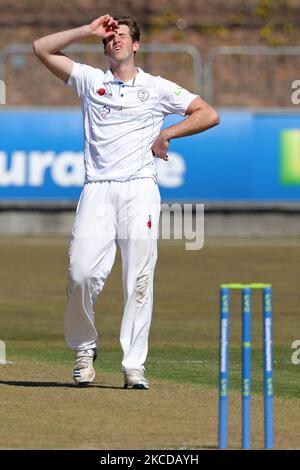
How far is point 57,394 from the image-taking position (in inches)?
352

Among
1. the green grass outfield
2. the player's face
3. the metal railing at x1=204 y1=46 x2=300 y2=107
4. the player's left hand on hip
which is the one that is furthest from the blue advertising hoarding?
the player's left hand on hip

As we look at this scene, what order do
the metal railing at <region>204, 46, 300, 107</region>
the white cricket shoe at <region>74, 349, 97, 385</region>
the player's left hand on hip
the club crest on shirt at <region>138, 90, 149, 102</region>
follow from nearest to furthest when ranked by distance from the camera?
the player's left hand on hip, the club crest on shirt at <region>138, 90, 149, 102</region>, the white cricket shoe at <region>74, 349, 97, 385</region>, the metal railing at <region>204, 46, 300, 107</region>

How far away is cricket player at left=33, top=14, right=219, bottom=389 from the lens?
9039 millimetres

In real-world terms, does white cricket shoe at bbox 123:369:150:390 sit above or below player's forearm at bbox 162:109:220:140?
below

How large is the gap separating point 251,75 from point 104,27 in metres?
16.0

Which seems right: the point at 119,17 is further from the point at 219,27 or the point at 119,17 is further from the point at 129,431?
the point at 219,27

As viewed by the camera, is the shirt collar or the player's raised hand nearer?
the player's raised hand

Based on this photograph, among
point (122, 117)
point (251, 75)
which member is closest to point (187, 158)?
point (251, 75)

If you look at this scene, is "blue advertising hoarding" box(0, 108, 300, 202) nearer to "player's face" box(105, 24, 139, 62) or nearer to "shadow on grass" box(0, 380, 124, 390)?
"shadow on grass" box(0, 380, 124, 390)

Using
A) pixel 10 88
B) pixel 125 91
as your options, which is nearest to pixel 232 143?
pixel 10 88

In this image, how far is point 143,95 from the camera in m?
9.15

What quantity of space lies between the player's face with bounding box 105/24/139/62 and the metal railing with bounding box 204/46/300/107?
14871 mm

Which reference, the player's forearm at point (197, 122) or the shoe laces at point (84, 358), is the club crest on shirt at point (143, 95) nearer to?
the player's forearm at point (197, 122)

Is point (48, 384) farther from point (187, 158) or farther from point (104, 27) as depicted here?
point (187, 158)
